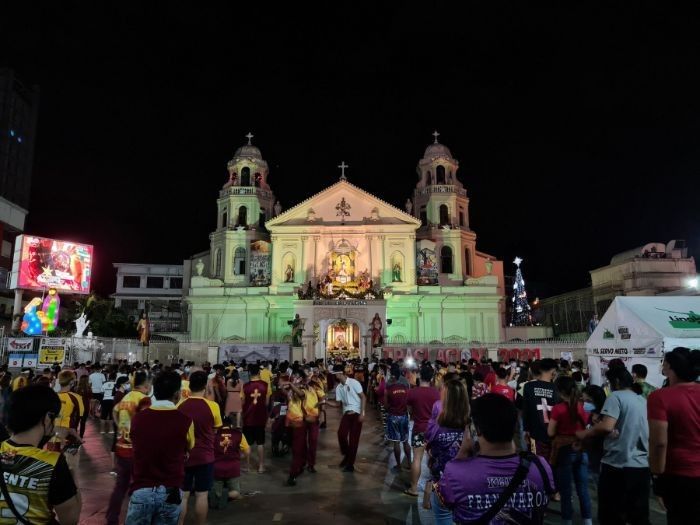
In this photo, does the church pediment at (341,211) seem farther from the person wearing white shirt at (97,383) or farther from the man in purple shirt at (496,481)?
the man in purple shirt at (496,481)

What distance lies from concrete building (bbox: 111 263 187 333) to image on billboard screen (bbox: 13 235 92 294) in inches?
816

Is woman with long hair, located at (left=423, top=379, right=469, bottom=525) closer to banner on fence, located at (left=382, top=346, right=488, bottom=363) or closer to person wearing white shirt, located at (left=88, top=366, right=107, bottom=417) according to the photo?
person wearing white shirt, located at (left=88, top=366, right=107, bottom=417)

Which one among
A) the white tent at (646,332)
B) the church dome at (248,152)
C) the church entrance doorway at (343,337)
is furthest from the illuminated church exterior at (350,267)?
the white tent at (646,332)

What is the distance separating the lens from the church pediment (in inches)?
1622

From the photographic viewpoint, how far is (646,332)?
A: 11.9 m

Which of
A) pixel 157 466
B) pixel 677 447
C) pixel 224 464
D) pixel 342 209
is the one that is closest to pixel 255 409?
pixel 224 464

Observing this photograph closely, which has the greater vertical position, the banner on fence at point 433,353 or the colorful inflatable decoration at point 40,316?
the colorful inflatable decoration at point 40,316

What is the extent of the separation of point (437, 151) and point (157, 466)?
A: 42.2 m

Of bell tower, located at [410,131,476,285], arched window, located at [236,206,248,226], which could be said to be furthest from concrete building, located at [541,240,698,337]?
arched window, located at [236,206,248,226]

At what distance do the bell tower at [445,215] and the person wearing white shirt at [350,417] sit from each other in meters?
32.7

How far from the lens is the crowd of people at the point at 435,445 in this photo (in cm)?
273

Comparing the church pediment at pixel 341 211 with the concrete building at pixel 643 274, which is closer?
the concrete building at pixel 643 274

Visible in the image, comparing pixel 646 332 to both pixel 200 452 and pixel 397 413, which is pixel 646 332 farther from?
pixel 200 452

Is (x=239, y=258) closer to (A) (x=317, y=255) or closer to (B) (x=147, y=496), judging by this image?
(A) (x=317, y=255)
